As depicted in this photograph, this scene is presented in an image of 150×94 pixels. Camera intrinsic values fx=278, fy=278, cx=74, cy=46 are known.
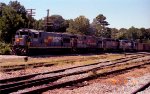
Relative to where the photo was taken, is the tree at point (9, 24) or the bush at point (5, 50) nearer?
the bush at point (5, 50)

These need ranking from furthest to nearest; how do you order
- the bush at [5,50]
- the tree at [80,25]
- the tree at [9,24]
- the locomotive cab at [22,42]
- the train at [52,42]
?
the tree at [80,25]
the tree at [9,24]
the bush at [5,50]
the train at [52,42]
the locomotive cab at [22,42]

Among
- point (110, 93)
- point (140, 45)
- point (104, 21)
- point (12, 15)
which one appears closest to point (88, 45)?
point (12, 15)

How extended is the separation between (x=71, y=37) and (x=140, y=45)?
1485 inches

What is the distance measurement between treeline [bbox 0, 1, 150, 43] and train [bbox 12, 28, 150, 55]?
28.5 ft

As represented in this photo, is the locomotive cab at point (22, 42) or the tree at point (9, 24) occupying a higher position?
the tree at point (9, 24)

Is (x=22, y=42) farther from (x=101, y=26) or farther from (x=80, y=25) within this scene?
(x=101, y=26)

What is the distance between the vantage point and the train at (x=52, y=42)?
32.1m

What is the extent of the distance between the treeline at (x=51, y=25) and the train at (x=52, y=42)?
870 centimetres

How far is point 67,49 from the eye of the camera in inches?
1662

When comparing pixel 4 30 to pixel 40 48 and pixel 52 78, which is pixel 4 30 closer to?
pixel 40 48

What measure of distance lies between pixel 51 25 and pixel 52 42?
19909mm

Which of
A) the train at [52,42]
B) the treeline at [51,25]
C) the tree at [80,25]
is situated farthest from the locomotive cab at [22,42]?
the tree at [80,25]

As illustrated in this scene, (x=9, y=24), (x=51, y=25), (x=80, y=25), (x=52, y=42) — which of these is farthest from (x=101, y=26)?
(x=52, y=42)

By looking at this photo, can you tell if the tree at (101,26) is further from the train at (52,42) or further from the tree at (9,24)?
the tree at (9,24)
